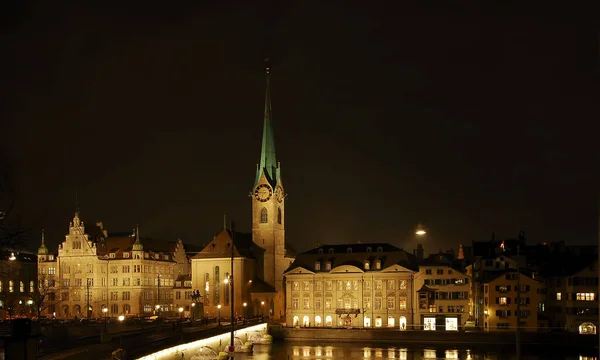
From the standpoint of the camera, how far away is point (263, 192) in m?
126

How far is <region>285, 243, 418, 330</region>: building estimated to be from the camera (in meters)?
104

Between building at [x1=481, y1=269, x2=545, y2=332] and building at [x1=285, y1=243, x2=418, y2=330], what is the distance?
10.8m

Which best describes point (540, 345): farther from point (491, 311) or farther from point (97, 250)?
point (97, 250)

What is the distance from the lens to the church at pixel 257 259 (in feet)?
388

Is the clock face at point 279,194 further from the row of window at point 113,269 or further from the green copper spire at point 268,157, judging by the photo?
the row of window at point 113,269

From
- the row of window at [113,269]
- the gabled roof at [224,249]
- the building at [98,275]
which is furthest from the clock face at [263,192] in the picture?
the row of window at [113,269]

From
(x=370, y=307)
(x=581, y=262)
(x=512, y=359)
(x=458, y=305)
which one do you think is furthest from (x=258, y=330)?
(x=581, y=262)

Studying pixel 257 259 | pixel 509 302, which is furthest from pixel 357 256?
pixel 509 302

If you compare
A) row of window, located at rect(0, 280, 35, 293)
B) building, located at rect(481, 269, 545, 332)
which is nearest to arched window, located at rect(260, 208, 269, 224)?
row of window, located at rect(0, 280, 35, 293)

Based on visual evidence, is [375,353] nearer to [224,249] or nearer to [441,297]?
[441,297]

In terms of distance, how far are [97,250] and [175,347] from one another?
229 feet

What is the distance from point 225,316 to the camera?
4562 inches

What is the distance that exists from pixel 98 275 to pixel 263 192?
28892 millimetres

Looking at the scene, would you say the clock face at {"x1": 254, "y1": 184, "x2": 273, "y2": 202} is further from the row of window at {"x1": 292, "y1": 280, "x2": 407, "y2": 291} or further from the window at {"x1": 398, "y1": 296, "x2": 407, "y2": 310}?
the window at {"x1": 398, "y1": 296, "x2": 407, "y2": 310}
